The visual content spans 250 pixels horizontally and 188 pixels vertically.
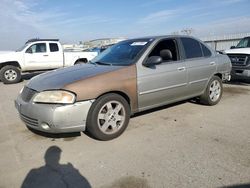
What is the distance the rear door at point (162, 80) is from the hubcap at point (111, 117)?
0.47 metres

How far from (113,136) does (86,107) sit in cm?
72

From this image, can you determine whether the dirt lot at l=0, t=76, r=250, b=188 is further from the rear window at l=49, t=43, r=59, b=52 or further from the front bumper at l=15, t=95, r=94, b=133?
the rear window at l=49, t=43, r=59, b=52

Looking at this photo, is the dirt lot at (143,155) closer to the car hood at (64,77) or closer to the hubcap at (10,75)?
the car hood at (64,77)

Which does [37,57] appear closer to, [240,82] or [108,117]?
[240,82]

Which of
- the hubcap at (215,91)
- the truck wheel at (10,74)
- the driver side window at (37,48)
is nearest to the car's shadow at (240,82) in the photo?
the hubcap at (215,91)

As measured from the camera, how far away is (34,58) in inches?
513

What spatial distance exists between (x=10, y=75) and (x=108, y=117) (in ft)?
31.5

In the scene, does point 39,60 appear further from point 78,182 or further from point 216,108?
point 78,182

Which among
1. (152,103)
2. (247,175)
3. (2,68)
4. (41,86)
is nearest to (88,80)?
(41,86)

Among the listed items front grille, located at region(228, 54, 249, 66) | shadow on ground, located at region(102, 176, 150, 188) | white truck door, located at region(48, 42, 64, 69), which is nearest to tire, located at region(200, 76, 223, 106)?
front grille, located at region(228, 54, 249, 66)

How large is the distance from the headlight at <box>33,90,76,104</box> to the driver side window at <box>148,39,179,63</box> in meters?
1.90

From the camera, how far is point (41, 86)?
167 inches

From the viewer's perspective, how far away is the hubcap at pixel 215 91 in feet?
20.5

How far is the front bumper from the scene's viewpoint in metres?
3.92
